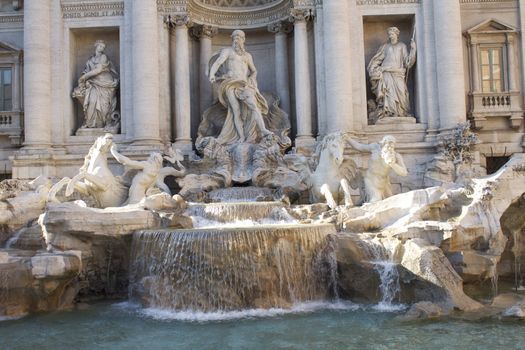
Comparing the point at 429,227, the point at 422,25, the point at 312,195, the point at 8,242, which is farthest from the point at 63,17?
the point at 429,227

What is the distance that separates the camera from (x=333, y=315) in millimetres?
9148

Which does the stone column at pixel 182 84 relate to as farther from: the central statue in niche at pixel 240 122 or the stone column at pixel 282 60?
the stone column at pixel 282 60

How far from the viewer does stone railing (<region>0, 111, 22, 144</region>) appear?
17000 mm

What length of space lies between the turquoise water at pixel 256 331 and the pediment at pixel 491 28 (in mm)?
10834

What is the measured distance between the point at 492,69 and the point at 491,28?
1.18 metres

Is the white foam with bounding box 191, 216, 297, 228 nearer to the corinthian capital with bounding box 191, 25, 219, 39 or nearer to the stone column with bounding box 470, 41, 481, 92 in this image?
the corinthian capital with bounding box 191, 25, 219, 39

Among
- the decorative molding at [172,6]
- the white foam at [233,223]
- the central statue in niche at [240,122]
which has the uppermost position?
the decorative molding at [172,6]

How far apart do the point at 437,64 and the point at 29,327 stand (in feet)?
40.6

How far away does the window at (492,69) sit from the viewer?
17172mm

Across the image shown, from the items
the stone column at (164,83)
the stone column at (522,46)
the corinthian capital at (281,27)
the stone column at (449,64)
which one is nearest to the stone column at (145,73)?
the stone column at (164,83)

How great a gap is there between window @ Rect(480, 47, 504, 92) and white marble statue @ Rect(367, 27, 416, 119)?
2.31 metres

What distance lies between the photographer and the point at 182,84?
1661 cm

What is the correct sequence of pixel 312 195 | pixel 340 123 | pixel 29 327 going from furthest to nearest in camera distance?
pixel 340 123 < pixel 312 195 < pixel 29 327

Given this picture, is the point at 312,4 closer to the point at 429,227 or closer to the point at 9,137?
the point at 429,227
